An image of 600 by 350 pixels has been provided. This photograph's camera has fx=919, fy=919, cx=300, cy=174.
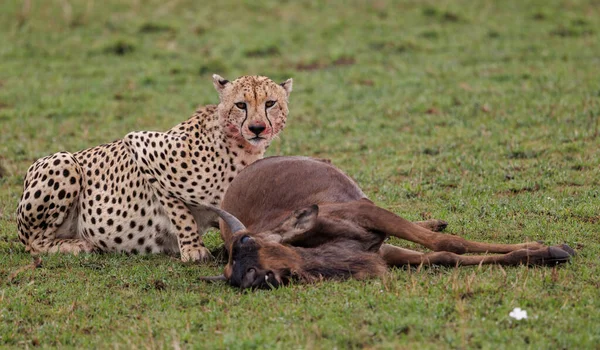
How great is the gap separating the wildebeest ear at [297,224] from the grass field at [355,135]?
369 mm

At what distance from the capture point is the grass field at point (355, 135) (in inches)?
206

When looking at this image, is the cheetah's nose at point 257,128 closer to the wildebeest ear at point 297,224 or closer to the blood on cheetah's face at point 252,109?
the blood on cheetah's face at point 252,109

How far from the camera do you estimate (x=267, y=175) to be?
22.0ft

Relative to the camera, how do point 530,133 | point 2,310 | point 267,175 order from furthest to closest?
point 530,133 < point 267,175 < point 2,310

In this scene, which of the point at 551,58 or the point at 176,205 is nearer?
the point at 176,205

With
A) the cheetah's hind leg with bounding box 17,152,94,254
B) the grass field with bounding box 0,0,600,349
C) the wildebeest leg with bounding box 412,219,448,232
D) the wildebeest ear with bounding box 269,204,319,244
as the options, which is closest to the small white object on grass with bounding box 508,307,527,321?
the grass field with bounding box 0,0,600,349

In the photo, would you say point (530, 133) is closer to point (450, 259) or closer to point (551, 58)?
point (551, 58)

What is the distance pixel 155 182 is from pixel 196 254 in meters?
0.71

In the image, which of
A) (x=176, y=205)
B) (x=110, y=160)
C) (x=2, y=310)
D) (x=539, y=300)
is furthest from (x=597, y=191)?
(x=2, y=310)

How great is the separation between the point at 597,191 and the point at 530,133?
2188 mm

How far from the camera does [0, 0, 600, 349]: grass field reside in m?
5.24

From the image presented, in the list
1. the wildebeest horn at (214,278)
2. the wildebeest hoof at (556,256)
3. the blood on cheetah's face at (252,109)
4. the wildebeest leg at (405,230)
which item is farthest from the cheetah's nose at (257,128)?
the wildebeest hoof at (556,256)

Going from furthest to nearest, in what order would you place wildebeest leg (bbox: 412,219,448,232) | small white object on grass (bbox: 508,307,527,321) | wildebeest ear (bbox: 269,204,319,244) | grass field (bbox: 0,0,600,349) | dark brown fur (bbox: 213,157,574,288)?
wildebeest leg (bbox: 412,219,448,232)
wildebeest ear (bbox: 269,204,319,244)
dark brown fur (bbox: 213,157,574,288)
grass field (bbox: 0,0,600,349)
small white object on grass (bbox: 508,307,527,321)

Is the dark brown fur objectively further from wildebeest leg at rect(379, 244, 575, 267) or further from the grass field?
the grass field
